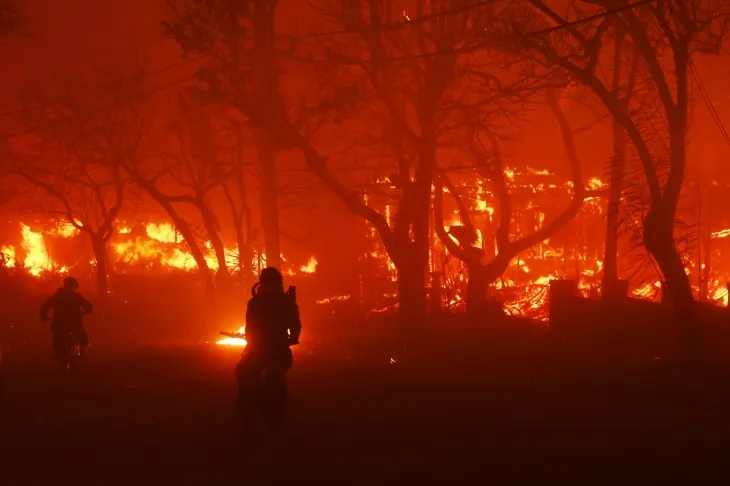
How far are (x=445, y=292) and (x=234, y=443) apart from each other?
65.8ft

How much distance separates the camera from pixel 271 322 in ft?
28.6

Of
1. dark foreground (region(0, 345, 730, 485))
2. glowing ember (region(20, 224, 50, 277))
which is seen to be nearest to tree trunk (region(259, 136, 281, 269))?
dark foreground (region(0, 345, 730, 485))

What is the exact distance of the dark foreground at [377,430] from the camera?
24.1ft

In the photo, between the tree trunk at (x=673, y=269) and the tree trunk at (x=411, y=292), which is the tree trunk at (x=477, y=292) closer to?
the tree trunk at (x=411, y=292)

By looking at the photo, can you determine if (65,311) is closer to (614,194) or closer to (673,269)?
(673,269)

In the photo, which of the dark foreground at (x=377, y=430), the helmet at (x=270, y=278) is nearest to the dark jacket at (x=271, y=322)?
the helmet at (x=270, y=278)

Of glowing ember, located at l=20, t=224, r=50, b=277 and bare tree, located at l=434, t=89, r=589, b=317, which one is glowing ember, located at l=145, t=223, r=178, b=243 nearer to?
glowing ember, located at l=20, t=224, r=50, b=277

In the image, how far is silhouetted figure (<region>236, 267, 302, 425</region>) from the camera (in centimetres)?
858

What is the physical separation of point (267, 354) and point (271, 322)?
1.07 ft

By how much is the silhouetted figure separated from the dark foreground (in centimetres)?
38

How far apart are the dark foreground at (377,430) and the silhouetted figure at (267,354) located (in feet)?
1.26

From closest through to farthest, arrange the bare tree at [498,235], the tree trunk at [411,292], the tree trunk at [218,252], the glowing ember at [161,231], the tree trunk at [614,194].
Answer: the tree trunk at [411,292] < the tree trunk at [614,194] < the bare tree at [498,235] < the tree trunk at [218,252] < the glowing ember at [161,231]

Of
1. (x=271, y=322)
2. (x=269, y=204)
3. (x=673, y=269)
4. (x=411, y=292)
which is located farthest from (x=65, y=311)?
(x=673, y=269)

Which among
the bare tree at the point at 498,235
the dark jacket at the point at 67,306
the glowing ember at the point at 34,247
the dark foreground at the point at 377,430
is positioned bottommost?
the dark foreground at the point at 377,430
